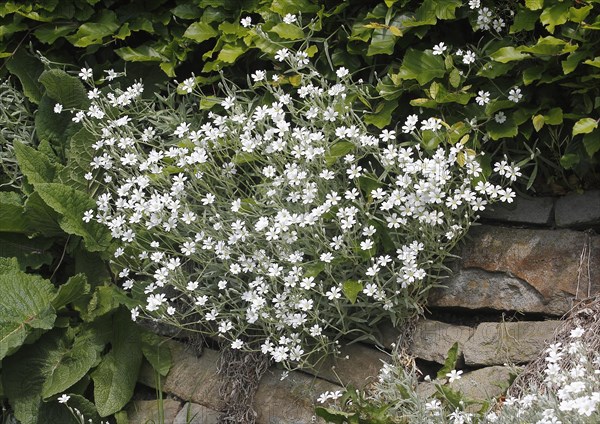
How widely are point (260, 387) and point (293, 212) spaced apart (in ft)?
2.65

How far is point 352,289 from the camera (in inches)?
143

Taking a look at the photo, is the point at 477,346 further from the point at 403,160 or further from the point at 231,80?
the point at 231,80

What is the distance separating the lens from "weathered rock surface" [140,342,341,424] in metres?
3.86

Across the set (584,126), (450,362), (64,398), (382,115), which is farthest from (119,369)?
(584,126)

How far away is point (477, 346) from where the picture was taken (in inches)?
145

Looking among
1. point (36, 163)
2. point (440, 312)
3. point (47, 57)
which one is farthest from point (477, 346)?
point (47, 57)

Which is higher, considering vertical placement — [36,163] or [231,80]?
[231,80]

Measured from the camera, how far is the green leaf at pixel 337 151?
3.81 metres

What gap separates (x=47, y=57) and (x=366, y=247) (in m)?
2.37

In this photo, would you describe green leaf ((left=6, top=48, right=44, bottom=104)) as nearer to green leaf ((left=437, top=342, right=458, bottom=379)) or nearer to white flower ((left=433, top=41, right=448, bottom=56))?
white flower ((left=433, top=41, right=448, bottom=56))

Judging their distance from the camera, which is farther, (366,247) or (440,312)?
(440,312)

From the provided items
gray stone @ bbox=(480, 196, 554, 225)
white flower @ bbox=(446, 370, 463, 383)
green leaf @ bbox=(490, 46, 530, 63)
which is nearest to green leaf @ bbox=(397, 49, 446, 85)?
green leaf @ bbox=(490, 46, 530, 63)

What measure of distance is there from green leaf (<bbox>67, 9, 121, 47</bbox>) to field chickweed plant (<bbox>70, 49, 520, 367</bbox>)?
1.55 ft

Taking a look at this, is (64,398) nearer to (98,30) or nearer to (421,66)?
(98,30)
